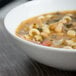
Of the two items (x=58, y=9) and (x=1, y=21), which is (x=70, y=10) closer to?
(x=58, y=9)

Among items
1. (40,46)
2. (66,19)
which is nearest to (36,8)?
(66,19)

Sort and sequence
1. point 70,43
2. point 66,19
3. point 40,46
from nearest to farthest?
point 40,46
point 70,43
point 66,19

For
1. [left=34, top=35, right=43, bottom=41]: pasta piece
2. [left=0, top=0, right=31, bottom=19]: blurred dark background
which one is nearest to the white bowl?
[left=34, top=35, right=43, bottom=41]: pasta piece

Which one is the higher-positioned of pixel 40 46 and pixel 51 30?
pixel 40 46

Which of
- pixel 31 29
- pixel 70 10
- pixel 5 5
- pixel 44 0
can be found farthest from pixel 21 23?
pixel 5 5

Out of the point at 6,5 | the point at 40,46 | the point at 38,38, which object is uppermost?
the point at 40,46

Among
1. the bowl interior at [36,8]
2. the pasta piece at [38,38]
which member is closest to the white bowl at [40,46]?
the bowl interior at [36,8]

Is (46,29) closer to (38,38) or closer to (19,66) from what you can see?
(38,38)
